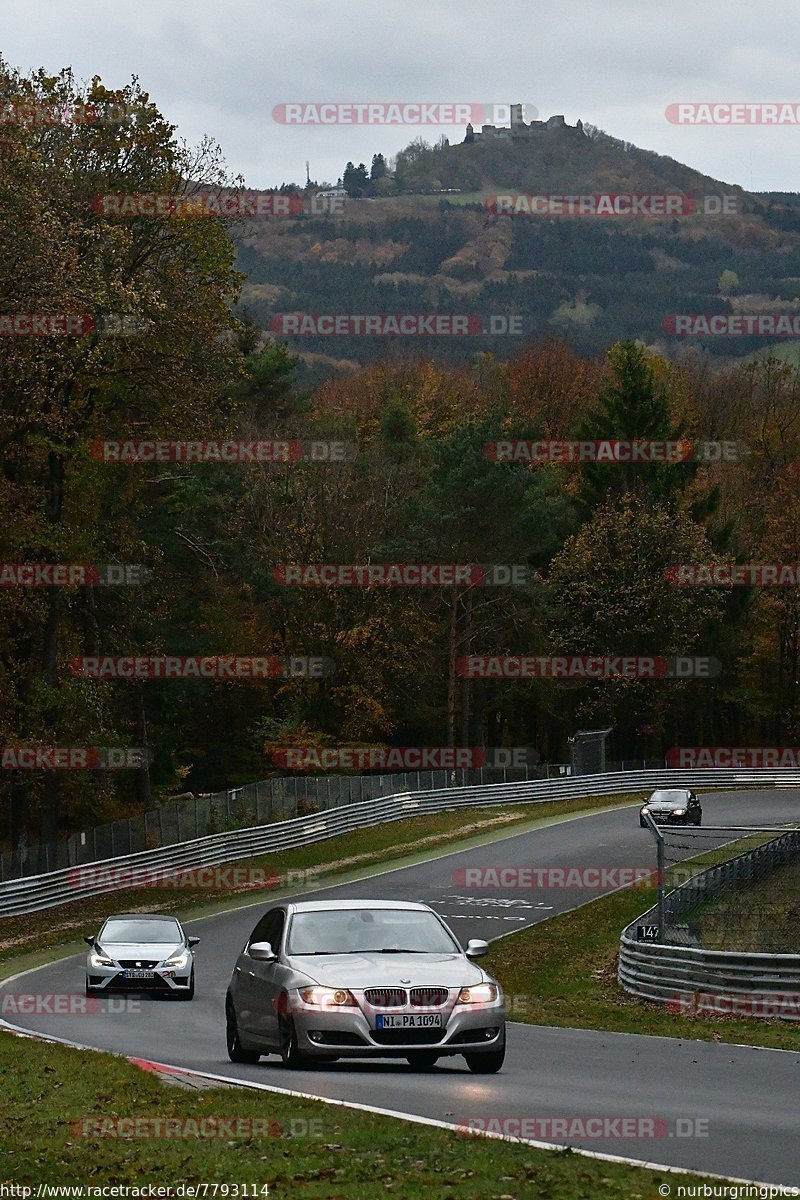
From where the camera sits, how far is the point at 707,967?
2175cm

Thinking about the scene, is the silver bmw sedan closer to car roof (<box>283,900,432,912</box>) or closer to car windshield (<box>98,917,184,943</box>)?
car roof (<box>283,900,432,912</box>)

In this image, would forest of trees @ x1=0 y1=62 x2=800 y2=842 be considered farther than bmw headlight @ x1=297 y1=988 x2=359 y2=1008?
Yes

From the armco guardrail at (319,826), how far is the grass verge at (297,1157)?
29.3 metres

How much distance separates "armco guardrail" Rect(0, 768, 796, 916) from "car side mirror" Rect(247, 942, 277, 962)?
2652cm

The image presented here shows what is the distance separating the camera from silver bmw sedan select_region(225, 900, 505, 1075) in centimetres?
1295

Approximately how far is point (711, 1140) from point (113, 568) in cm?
3790

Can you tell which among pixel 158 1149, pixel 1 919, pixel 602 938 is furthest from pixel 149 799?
pixel 158 1149

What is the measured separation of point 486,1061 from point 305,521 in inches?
2278

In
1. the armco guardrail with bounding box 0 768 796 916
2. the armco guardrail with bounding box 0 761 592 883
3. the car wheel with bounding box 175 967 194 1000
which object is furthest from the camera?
the armco guardrail with bounding box 0 761 592 883

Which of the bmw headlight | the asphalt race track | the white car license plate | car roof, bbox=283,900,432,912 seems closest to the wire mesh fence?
the asphalt race track

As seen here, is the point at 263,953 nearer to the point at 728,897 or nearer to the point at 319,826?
the point at 728,897

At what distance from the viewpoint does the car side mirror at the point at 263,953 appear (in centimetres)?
1395

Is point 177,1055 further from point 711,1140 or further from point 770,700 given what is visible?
point 770,700

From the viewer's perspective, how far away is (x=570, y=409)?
96500mm
